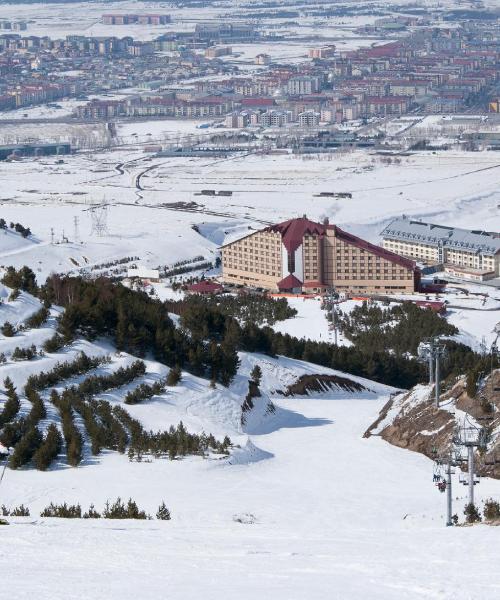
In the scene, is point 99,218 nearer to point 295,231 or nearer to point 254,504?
point 295,231

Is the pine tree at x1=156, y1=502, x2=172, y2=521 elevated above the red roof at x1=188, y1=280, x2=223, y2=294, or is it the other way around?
the pine tree at x1=156, y1=502, x2=172, y2=521

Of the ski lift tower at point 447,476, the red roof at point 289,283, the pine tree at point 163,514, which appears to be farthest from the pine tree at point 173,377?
the red roof at point 289,283

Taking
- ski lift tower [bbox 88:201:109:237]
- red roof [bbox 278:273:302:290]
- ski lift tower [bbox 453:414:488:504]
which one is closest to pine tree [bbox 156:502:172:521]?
ski lift tower [bbox 453:414:488:504]

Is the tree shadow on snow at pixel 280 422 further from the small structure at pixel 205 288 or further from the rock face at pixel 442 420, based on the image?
the small structure at pixel 205 288

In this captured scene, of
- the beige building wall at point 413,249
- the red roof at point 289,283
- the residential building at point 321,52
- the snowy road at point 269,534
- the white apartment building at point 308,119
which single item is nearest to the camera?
the snowy road at point 269,534

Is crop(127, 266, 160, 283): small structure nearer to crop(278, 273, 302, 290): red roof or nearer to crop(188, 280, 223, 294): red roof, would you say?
crop(188, 280, 223, 294): red roof

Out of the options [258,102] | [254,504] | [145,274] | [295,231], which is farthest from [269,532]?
[258,102]
